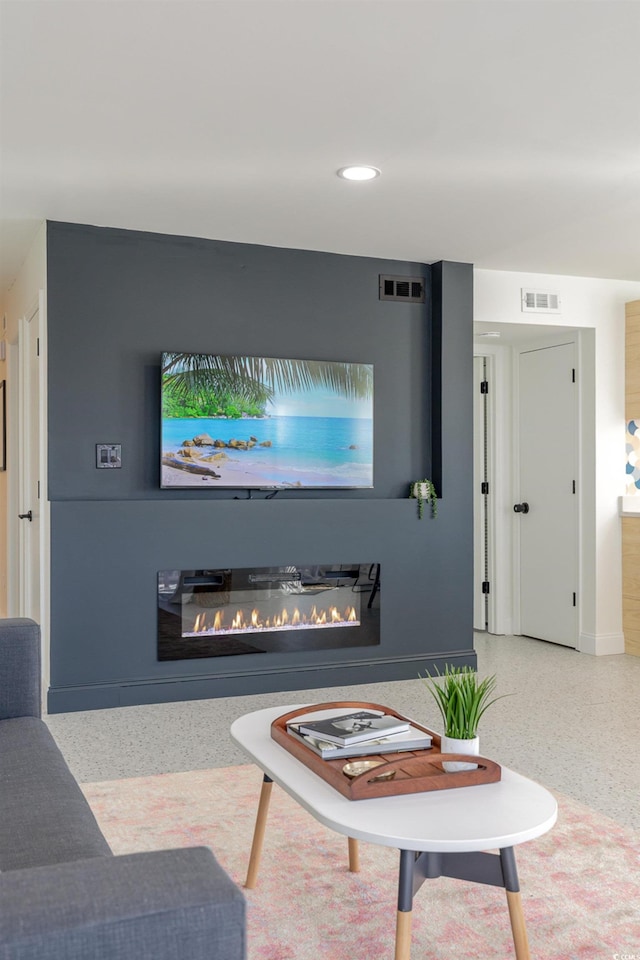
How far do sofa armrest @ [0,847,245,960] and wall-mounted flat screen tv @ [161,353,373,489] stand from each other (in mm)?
3559

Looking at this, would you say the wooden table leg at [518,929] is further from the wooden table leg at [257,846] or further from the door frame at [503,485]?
the door frame at [503,485]

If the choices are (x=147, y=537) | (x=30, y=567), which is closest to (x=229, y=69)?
(x=147, y=537)

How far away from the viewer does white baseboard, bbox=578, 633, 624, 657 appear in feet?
19.2

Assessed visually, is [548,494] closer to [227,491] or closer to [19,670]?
[227,491]

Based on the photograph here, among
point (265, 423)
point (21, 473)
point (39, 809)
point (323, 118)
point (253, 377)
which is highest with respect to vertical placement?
point (323, 118)

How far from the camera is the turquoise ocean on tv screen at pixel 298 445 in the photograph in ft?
15.1

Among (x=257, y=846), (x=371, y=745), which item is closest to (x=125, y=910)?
(x=371, y=745)

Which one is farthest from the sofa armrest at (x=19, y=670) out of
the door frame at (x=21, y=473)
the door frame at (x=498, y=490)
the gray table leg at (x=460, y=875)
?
the door frame at (x=498, y=490)

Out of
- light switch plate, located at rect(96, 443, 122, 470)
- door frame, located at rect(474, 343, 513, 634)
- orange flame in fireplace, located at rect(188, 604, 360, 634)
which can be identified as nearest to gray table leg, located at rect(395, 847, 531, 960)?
orange flame in fireplace, located at rect(188, 604, 360, 634)

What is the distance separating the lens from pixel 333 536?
4.94 meters

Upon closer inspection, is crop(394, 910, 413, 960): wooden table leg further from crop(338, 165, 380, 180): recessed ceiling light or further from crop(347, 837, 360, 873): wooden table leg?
crop(338, 165, 380, 180): recessed ceiling light

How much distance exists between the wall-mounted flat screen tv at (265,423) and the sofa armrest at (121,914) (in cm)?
356

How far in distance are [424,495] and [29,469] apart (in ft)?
7.83

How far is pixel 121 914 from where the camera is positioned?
0.99 metres
